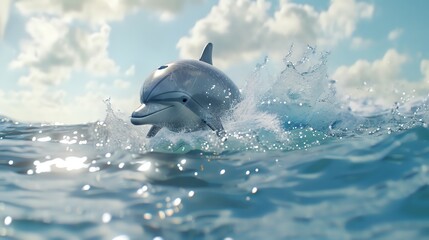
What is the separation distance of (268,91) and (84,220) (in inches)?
343

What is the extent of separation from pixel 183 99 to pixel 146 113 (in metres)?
1.05

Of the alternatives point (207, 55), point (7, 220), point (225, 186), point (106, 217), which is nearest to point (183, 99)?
point (207, 55)

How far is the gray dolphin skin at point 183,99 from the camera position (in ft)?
33.1

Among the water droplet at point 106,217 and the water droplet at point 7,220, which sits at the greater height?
the water droplet at point 7,220

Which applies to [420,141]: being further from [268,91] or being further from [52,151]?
[52,151]

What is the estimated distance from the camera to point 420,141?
7.44 m

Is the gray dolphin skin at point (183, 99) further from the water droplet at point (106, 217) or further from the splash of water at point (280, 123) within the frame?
the water droplet at point (106, 217)

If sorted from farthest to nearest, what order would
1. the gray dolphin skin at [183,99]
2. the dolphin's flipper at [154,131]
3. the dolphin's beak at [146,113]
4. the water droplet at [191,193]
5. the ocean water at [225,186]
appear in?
the dolphin's flipper at [154,131] → the gray dolphin skin at [183,99] → the dolphin's beak at [146,113] → the water droplet at [191,193] → the ocean water at [225,186]

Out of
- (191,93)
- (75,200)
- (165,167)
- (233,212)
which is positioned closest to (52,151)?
(191,93)

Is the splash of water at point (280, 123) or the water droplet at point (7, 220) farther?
the splash of water at point (280, 123)

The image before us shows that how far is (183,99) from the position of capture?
1036 centimetres

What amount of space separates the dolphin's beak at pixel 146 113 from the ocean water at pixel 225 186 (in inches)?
25.0

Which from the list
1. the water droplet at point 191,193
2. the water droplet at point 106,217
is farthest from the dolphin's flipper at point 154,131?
the water droplet at point 106,217

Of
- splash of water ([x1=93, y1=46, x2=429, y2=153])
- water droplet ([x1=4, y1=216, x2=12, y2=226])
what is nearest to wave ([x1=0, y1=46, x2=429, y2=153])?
splash of water ([x1=93, y1=46, x2=429, y2=153])
